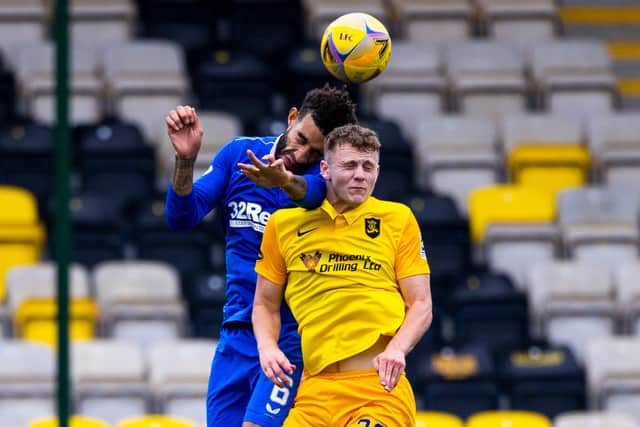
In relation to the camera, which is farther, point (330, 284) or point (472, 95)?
point (472, 95)

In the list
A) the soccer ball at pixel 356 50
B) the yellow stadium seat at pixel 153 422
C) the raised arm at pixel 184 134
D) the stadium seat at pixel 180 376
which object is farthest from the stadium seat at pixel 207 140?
the raised arm at pixel 184 134

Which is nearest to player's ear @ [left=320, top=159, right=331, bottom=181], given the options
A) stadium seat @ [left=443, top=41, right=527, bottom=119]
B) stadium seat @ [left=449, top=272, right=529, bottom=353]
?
stadium seat @ [left=449, top=272, right=529, bottom=353]

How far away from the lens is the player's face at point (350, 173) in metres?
5.53

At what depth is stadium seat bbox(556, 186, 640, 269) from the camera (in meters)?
11.8

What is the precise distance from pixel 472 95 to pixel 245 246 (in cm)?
724

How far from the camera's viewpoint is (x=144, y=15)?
541 inches

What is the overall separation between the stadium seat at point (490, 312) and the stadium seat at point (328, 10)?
3.05m

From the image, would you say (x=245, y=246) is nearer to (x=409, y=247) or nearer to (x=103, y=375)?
(x=409, y=247)

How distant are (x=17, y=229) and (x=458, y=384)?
318 centimetres

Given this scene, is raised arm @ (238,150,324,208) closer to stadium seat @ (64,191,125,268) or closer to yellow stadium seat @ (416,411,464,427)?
yellow stadium seat @ (416,411,464,427)

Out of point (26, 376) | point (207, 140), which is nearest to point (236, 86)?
point (207, 140)

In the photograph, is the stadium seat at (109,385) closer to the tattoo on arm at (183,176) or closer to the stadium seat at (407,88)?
the stadium seat at (407,88)

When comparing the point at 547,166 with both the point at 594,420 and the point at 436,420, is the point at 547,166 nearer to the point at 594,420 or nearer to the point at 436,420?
the point at 594,420

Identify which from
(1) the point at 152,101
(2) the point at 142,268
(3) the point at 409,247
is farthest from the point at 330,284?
(1) the point at 152,101
